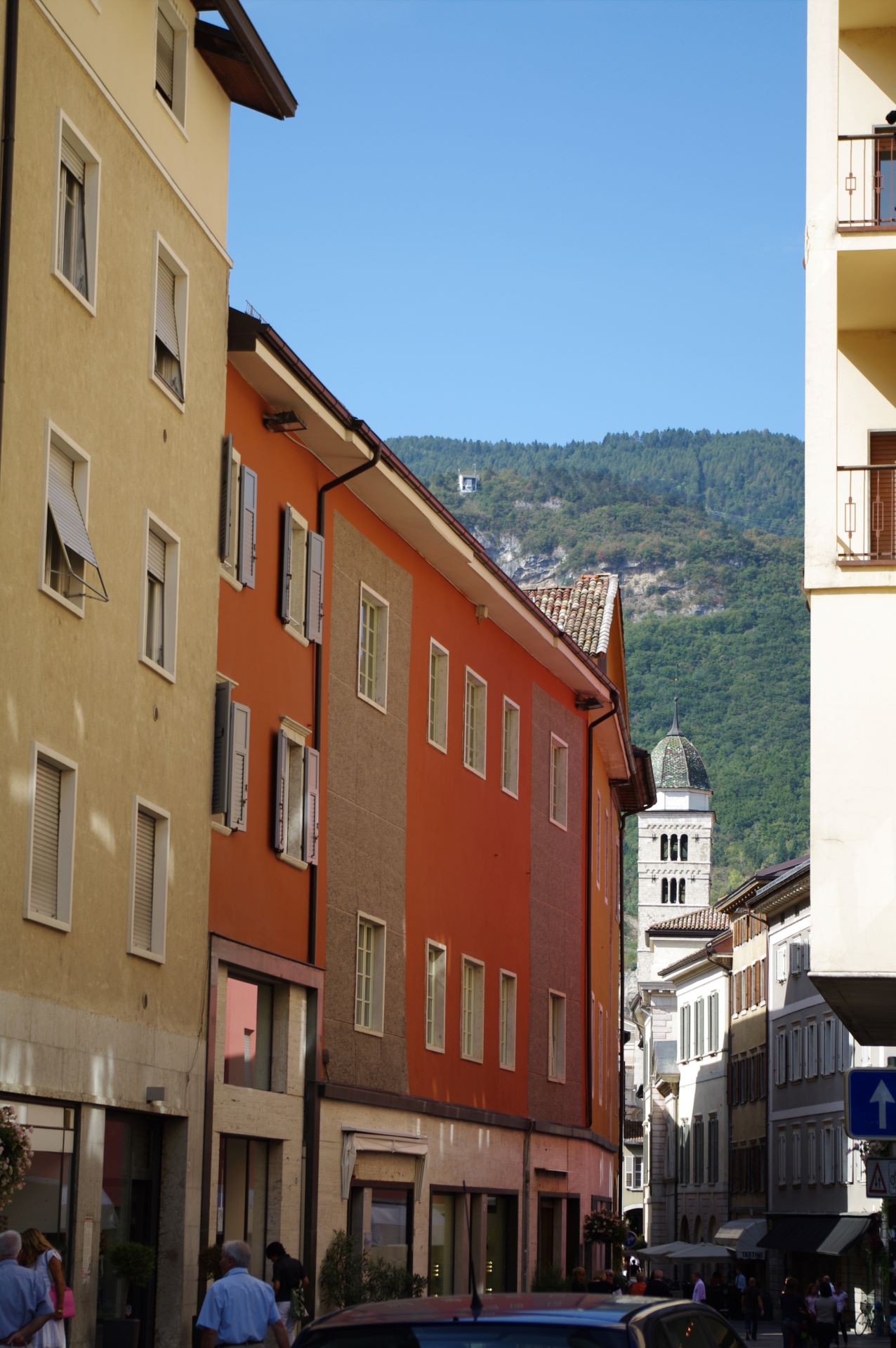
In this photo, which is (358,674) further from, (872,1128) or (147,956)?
(872,1128)

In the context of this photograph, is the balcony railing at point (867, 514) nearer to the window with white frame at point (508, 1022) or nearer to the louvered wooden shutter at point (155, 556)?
the louvered wooden shutter at point (155, 556)

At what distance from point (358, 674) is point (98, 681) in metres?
8.18

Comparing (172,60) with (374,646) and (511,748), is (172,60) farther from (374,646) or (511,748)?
(511,748)

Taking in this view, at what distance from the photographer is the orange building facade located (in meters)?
22.0

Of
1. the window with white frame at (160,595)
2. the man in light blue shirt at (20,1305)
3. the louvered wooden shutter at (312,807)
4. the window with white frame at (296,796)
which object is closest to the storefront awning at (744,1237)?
the louvered wooden shutter at (312,807)

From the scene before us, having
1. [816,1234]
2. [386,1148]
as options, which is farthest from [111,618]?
[816,1234]

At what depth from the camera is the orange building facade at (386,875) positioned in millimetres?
22016

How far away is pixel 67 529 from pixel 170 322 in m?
4.04

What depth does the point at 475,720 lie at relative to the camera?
31.9 metres

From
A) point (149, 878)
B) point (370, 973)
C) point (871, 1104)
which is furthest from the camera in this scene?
point (370, 973)

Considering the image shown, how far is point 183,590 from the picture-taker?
66.6 feet

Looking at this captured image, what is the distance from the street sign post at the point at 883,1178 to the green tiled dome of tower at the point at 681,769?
532 ft

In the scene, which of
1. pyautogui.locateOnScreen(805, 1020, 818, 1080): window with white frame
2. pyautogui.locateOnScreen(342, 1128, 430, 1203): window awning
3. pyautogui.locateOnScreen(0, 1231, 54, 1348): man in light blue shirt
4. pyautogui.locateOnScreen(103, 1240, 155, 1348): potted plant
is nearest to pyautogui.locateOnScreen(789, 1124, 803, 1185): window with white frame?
pyautogui.locateOnScreen(805, 1020, 818, 1080): window with white frame

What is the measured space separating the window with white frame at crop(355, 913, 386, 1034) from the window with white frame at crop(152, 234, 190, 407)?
7.92 m
